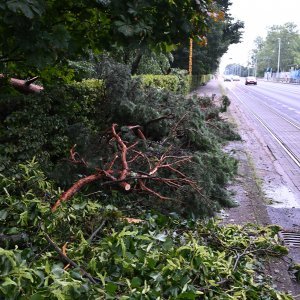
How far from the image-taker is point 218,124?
35.2 feet

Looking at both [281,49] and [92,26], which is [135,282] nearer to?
[92,26]

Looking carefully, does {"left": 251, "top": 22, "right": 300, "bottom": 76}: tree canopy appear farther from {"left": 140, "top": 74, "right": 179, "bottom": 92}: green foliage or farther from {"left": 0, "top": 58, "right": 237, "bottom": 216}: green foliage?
{"left": 0, "top": 58, "right": 237, "bottom": 216}: green foliage

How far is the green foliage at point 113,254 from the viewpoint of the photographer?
2.57 metres

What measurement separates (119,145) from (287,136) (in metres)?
10.1

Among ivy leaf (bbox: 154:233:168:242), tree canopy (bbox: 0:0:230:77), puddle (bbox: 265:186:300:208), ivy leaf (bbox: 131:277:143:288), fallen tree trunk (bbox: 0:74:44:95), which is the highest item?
tree canopy (bbox: 0:0:230:77)

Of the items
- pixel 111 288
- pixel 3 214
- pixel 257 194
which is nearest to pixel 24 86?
pixel 3 214

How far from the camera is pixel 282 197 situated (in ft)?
22.3

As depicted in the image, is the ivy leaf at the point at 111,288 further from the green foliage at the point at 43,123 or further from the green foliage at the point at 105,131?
the green foliage at the point at 43,123

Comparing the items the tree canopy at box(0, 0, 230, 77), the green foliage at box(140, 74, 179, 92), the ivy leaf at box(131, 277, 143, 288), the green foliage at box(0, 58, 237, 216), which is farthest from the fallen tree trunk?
the green foliage at box(140, 74, 179, 92)

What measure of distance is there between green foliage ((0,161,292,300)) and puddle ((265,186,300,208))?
2.19 m

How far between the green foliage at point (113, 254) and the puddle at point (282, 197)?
2186 millimetres

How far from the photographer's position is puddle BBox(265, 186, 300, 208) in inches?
251

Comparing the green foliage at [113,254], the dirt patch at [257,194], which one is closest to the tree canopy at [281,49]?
the dirt patch at [257,194]

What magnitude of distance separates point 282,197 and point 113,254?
4.39 metres
